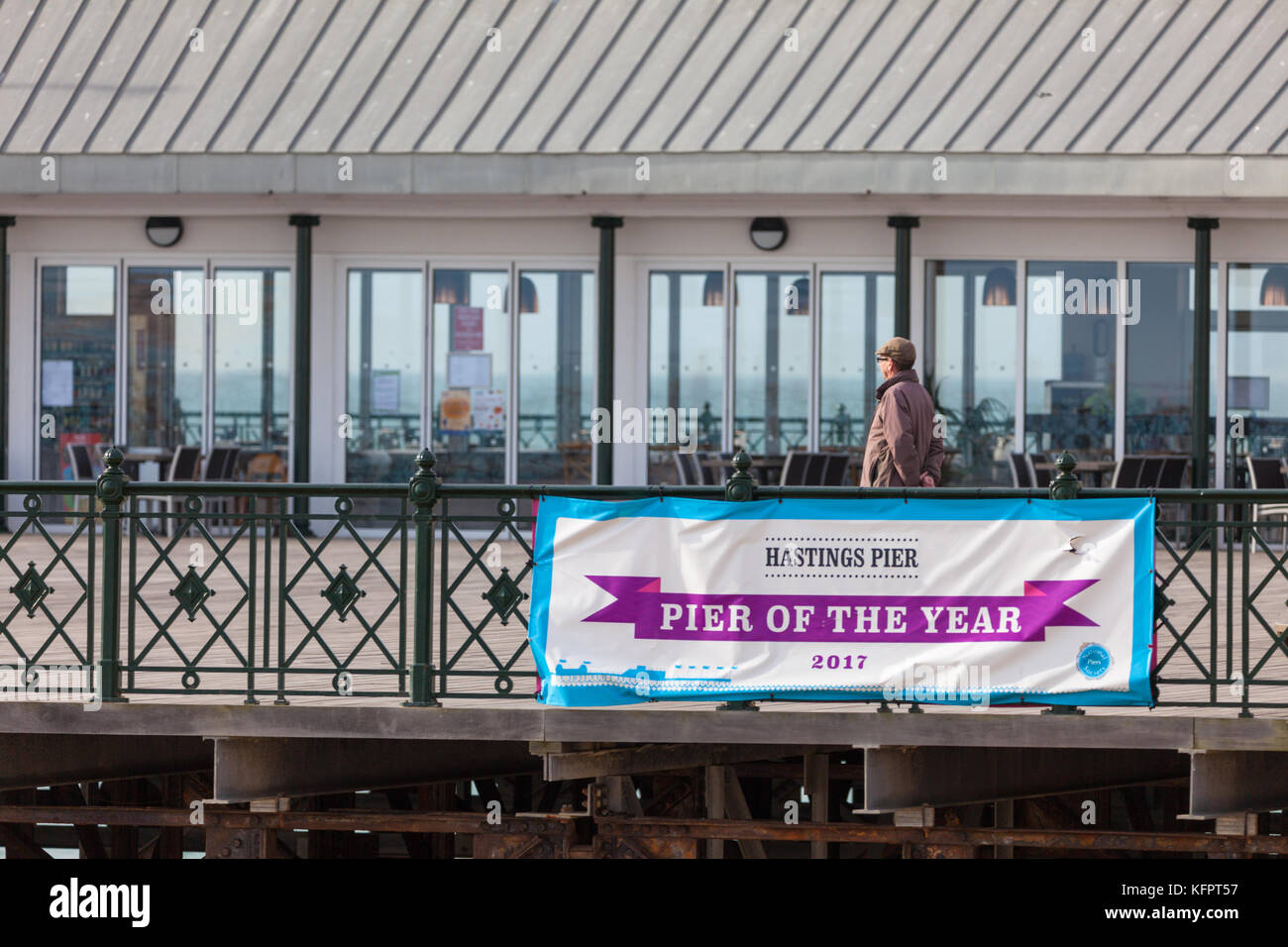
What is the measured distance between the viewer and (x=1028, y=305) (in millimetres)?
17031

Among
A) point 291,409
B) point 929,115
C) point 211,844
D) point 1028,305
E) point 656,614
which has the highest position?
point 929,115

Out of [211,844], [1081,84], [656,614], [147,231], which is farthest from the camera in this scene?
[147,231]

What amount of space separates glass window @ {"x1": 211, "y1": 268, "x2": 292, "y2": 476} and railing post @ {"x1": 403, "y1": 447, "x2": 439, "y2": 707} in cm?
1003

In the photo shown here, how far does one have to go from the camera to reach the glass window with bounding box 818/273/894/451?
56.4ft

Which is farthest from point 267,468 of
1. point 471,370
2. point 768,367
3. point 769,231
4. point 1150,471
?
point 1150,471

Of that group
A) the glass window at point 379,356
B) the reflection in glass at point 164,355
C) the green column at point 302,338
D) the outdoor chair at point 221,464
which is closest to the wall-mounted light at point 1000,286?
the glass window at point 379,356

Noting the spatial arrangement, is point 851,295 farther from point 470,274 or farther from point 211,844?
point 211,844

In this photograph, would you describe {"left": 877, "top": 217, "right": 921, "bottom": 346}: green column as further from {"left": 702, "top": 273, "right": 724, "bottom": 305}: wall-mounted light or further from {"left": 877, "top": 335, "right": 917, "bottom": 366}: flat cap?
{"left": 877, "top": 335, "right": 917, "bottom": 366}: flat cap

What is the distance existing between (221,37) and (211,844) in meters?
10.9

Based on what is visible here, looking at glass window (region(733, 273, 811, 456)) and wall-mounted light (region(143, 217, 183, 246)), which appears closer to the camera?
glass window (region(733, 273, 811, 456))

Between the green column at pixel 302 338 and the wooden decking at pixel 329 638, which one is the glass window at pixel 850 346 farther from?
the green column at pixel 302 338

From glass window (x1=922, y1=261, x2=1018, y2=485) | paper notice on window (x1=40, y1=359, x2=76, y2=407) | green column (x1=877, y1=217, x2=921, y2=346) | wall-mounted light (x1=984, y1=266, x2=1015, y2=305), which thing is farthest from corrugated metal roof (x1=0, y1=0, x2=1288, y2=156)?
paper notice on window (x1=40, y1=359, x2=76, y2=407)

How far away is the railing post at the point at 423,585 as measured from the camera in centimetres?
796
